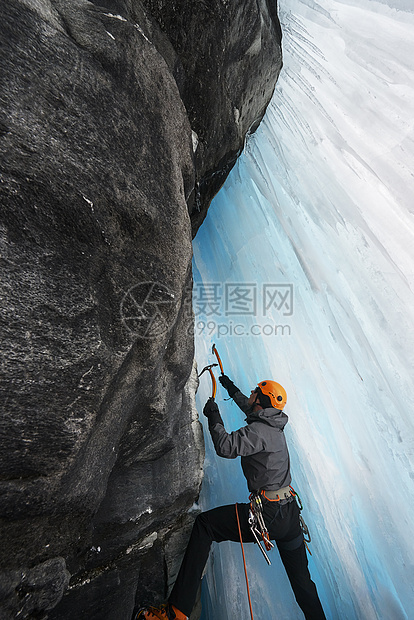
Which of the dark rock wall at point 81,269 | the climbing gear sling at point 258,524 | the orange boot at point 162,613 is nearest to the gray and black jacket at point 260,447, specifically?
the climbing gear sling at point 258,524

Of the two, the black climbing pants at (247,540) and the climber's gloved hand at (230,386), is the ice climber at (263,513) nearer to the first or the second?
the black climbing pants at (247,540)

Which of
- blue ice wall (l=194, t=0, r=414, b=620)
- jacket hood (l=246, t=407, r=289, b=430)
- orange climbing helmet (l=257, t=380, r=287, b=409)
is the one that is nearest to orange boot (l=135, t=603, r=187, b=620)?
blue ice wall (l=194, t=0, r=414, b=620)

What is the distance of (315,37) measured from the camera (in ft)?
12.0

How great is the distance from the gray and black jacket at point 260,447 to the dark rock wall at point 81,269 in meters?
0.53

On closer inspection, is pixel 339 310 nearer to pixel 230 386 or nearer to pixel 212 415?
pixel 230 386

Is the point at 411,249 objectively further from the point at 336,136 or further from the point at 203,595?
the point at 203,595

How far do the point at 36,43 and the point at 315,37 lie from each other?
10.1ft

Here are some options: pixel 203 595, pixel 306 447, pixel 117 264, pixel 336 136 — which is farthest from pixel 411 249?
pixel 203 595

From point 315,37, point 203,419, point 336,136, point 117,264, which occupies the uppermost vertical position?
point 315,37

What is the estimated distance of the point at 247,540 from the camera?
3.13 meters

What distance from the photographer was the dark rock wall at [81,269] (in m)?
1.56

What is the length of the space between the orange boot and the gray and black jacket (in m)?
1.08

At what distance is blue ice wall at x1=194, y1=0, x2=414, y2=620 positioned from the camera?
3188 mm

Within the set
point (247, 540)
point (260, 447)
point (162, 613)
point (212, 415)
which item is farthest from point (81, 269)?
point (162, 613)
